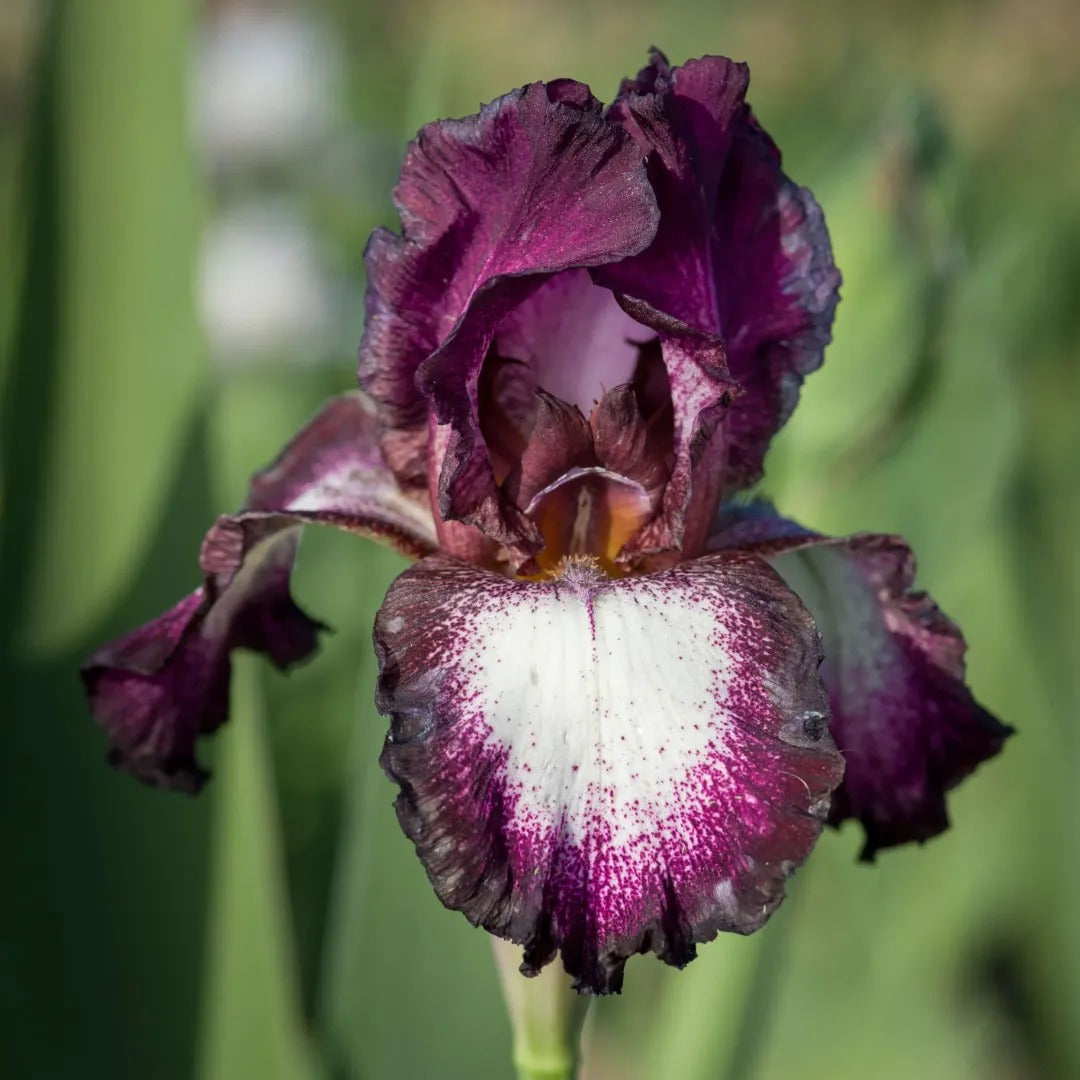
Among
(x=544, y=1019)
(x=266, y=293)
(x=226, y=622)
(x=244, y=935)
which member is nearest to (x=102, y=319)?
(x=226, y=622)

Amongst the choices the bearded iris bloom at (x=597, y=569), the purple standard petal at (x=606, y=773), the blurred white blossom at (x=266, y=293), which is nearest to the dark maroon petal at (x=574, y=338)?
the bearded iris bloom at (x=597, y=569)

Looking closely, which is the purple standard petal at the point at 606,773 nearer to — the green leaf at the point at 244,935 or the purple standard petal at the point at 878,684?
the purple standard petal at the point at 878,684

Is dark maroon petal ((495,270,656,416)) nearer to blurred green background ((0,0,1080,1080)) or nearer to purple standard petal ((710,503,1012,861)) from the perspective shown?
purple standard petal ((710,503,1012,861))

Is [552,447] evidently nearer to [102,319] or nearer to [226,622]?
[226,622]

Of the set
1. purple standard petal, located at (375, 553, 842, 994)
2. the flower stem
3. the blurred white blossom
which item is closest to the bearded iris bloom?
purple standard petal, located at (375, 553, 842, 994)

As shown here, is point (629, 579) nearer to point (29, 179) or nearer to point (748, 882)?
point (748, 882)
